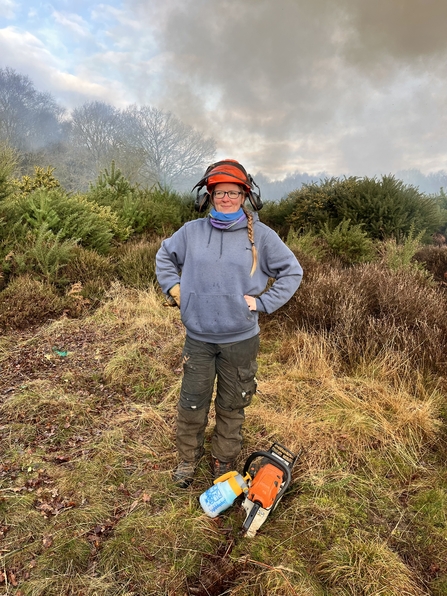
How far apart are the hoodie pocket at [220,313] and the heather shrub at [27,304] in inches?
153

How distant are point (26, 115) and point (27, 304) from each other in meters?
44.8

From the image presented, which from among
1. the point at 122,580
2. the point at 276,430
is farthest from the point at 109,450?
the point at 276,430

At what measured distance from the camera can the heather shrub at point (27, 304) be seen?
16.1 feet

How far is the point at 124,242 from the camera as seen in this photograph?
8.75m

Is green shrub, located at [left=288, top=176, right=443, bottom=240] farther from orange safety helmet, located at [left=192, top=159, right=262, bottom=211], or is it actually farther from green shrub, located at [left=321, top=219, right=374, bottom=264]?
orange safety helmet, located at [left=192, top=159, right=262, bottom=211]

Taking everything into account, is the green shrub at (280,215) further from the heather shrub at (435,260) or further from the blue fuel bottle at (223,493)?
the blue fuel bottle at (223,493)

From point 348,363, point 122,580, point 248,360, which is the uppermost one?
point 248,360

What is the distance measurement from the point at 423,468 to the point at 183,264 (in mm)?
2322

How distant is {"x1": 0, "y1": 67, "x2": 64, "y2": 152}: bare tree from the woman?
42.7m

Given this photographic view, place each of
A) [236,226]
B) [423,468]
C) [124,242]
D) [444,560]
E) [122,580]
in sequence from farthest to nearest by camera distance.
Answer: [124,242]
[423,468]
[236,226]
[444,560]
[122,580]

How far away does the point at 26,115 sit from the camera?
129ft

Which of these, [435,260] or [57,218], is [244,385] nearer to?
[57,218]

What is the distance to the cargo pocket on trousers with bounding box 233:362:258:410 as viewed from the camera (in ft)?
7.37

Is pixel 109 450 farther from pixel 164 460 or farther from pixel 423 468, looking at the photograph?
pixel 423 468
